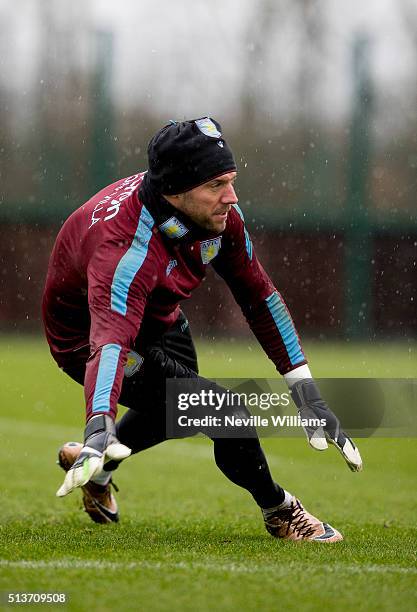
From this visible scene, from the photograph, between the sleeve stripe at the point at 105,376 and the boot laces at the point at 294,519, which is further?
the boot laces at the point at 294,519

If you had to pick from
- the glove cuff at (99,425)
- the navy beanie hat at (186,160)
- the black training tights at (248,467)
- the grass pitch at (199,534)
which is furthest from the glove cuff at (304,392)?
the glove cuff at (99,425)

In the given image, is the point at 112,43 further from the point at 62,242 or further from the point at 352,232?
the point at 62,242

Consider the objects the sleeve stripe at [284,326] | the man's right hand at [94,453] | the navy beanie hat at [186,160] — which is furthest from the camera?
the sleeve stripe at [284,326]

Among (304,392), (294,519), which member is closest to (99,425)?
(304,392)

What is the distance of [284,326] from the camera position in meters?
5.11

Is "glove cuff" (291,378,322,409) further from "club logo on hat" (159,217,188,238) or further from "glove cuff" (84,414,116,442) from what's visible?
"glove cuff" (84,414,116,442)

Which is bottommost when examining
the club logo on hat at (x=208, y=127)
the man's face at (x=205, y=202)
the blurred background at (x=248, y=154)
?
the blurred background at (x=248, y=154)

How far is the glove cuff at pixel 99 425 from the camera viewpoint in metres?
3.85

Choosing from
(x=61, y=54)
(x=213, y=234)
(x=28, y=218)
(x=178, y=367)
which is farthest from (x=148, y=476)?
(x=61, y=54)

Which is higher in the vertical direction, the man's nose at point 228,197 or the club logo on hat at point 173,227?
the man's nose at point 228,197

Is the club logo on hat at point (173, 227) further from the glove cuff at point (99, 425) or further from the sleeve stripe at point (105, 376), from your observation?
the glove cuff at point (99, 425)

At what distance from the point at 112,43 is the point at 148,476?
364 inches

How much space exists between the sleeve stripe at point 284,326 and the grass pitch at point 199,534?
0.81 metres

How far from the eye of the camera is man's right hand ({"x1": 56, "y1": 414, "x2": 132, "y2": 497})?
3643mm
